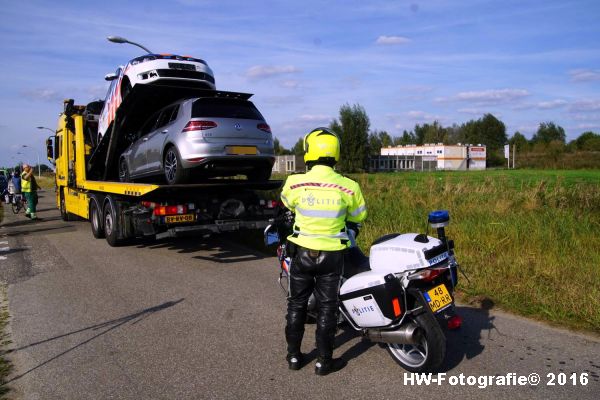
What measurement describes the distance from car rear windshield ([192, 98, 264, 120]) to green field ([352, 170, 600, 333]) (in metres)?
3.05

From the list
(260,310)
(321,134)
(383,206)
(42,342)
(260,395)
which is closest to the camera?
(260,395)

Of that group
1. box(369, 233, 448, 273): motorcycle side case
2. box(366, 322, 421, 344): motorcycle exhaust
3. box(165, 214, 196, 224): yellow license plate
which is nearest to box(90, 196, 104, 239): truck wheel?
box(165, 214, 196, 224): yellow license plate

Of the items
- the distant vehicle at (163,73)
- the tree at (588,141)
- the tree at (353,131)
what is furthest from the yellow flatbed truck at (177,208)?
the tree at (588,141)

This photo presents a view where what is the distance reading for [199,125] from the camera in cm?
818

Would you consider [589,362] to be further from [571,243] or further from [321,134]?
[571,243]

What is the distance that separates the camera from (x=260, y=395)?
3623 millimetres

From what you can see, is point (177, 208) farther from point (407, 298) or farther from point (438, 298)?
point (438, 298)

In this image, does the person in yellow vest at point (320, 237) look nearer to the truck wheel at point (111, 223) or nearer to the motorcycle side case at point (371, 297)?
the motorcycle side case at point (371, 297)

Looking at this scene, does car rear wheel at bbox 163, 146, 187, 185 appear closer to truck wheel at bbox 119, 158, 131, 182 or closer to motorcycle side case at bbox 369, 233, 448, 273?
truck wheel at bbox 119, 158, 131, 182

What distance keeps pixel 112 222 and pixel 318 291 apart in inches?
279

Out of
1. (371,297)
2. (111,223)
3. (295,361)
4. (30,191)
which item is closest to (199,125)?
(111,223)

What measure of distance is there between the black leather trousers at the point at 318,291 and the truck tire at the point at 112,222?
646 centimetres

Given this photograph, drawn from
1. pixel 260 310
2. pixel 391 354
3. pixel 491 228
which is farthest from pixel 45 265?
pixel 491 228

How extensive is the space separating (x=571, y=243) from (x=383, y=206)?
4913 mm
